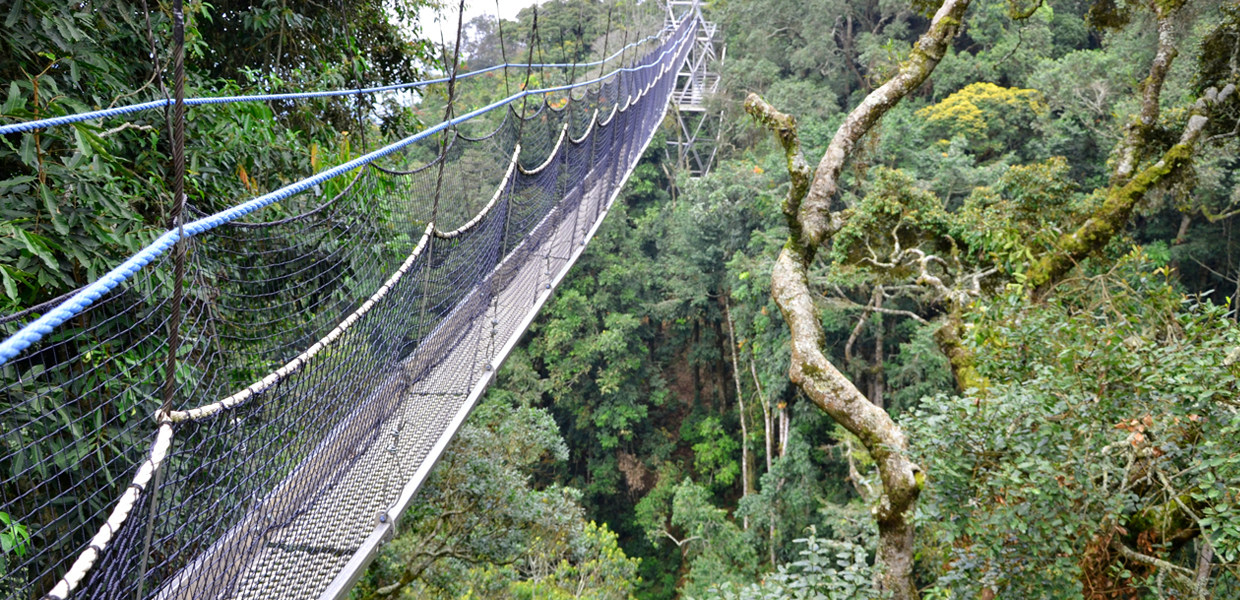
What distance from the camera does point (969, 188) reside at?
747 cm

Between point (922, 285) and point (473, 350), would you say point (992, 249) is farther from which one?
point (473, 350)

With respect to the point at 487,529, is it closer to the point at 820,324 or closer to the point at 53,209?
the point at 820,324

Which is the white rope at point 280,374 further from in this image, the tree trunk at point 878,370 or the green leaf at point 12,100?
the tree trunk at point 878,370

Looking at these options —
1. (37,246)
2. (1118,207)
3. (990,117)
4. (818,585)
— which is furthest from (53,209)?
(990,117)

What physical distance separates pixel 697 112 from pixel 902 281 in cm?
926

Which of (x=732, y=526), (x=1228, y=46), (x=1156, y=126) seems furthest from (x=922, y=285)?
(x=732, y=526)

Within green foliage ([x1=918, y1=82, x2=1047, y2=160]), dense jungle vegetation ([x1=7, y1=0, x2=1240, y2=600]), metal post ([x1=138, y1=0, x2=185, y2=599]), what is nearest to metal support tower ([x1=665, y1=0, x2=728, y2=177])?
dense jungle vegetation ([x1=7, y1=0, x2=1240, y2=600])

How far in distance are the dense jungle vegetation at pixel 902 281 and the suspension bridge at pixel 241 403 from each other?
203 millimetres

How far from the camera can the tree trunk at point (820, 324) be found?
2070mm

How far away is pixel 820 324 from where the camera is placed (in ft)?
7.98

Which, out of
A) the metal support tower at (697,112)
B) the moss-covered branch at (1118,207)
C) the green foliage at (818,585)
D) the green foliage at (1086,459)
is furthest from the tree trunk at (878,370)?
the green foliage at (818,585)

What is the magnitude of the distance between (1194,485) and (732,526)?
737 cm

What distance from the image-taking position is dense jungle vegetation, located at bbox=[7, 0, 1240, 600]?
159 cm

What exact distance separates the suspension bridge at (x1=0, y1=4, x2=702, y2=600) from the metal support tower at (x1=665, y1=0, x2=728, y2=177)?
10.4m
